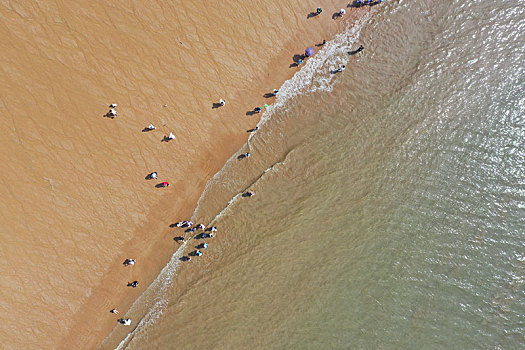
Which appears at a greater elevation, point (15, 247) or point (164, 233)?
point (15, 247)

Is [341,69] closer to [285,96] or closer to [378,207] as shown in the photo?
[285,96]

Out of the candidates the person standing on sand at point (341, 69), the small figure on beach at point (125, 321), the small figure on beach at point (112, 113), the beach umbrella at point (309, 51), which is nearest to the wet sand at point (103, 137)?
the small figure on beach at point (112, 113)

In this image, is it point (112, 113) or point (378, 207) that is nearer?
point (112, 113)

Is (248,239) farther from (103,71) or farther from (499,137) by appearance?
(499,137)

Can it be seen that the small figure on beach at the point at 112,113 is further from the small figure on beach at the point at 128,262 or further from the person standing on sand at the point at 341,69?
the person standing on sand at the point at 341,69

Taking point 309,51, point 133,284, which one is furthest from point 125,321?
point 309,51

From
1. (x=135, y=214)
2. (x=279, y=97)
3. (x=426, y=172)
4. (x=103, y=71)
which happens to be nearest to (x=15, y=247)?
(x=135, y=214)
